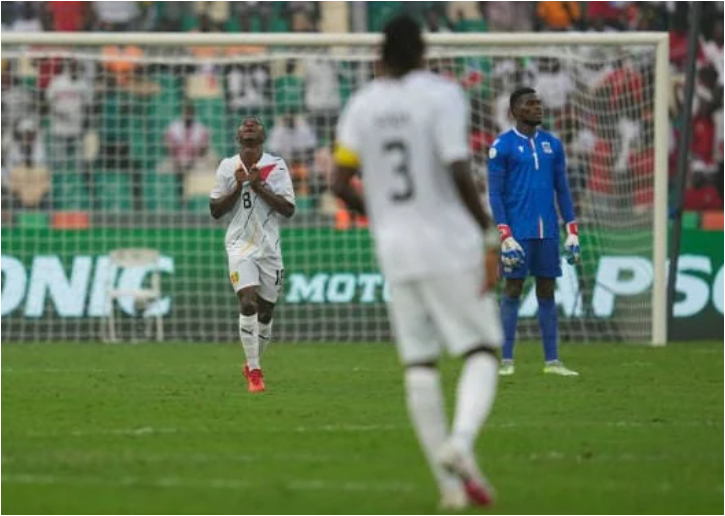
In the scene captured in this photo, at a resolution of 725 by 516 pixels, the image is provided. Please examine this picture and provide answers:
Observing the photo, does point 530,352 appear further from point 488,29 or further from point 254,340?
point 488,29

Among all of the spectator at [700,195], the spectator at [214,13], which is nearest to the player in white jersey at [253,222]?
the spectator at [700,195]

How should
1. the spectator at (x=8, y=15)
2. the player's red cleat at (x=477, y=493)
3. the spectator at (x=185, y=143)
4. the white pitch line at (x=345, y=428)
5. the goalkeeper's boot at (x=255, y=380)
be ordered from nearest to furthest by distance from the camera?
1. the player's red cleat at (x=477, y=493)
2. the white pitch line at (x=345, y=428)
3. the goalkeeper's boot at (x=255, y=380)
4. the spectator at (x=185, y=143)
5. the spectator at (x=8, y=15)

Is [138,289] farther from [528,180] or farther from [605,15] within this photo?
[605,15]

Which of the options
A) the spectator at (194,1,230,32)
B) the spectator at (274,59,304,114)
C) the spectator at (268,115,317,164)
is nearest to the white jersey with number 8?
the spectator at (268,115,317,164)

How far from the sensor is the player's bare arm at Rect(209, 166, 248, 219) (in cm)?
1603

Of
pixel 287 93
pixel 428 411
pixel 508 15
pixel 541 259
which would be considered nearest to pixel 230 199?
pixel 541 259

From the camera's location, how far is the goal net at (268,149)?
79.5 ft

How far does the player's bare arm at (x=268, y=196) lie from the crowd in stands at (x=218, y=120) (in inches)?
325

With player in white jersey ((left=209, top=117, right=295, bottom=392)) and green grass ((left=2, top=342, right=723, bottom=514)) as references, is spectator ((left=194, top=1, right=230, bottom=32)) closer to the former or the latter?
green grass ((left=2, top=342, right=723, bottom=514))

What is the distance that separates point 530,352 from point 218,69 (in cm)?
722

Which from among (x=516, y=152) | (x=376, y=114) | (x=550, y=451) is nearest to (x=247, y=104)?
(x=516, y=152)

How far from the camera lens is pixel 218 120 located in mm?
26250

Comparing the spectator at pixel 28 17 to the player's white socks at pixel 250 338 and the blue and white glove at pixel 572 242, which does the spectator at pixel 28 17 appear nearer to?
the blue and white glove at pixel 572 242

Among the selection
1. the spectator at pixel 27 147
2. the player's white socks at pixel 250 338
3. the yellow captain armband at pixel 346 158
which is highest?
the spectator at pixel 27 147
